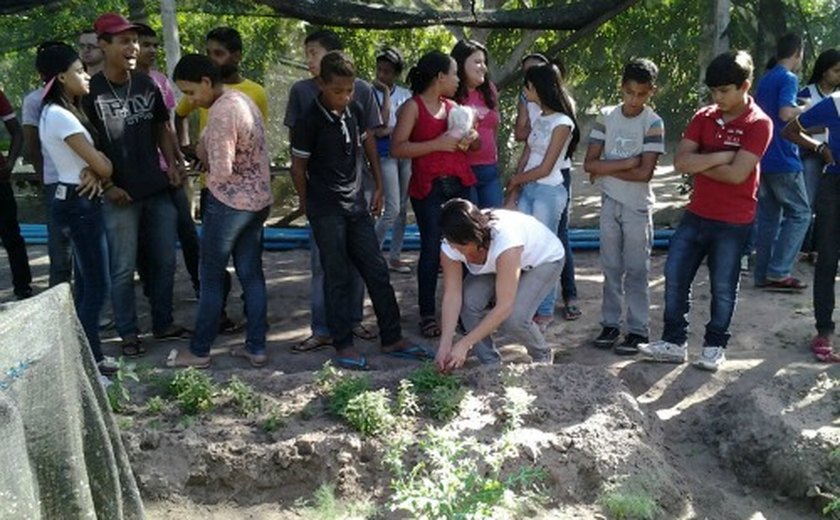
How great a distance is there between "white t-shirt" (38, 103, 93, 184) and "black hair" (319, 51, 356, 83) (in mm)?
1361

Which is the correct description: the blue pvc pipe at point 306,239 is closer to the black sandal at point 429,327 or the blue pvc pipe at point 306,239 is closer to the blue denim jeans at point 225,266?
the black sandal at point 429,327

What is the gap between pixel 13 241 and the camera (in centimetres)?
649

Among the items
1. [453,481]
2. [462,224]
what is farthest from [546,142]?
[453,481]

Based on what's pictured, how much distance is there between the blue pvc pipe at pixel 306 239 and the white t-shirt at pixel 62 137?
3331mm

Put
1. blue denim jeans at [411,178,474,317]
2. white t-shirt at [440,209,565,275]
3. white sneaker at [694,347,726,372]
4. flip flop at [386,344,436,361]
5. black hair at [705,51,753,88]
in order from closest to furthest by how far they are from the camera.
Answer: white t-shirt at [440,209,565,275]
black hair at [705,51,753,88]
white sneaker at [694,347,726,372]
flip flop at [386,344,436,361]
blue denim jeans at [411,178,474,317]

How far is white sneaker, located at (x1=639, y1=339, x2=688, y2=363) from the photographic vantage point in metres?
5.19

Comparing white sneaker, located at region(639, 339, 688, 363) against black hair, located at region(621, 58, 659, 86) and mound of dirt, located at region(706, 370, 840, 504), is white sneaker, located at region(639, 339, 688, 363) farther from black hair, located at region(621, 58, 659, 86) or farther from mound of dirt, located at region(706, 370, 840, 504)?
black hair, located at region(621, 58, 659, 86)

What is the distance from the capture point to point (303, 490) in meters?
3.81

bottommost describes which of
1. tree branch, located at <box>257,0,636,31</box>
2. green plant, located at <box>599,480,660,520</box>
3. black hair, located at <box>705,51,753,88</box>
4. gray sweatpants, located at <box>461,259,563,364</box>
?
green plant, located at <box>599,480,660,520</box>

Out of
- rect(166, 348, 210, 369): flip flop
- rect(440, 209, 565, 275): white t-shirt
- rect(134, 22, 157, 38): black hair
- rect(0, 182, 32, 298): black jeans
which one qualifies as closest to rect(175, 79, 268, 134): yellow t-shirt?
rect(134, 22, 157, 38): black hair

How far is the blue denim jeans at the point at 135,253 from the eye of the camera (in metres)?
5.22

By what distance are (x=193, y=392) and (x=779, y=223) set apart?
460 cm

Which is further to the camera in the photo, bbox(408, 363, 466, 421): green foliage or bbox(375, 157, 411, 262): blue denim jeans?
bbox(375, 157, 411, 262): blue denim jeans

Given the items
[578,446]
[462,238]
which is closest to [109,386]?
[462,238]
